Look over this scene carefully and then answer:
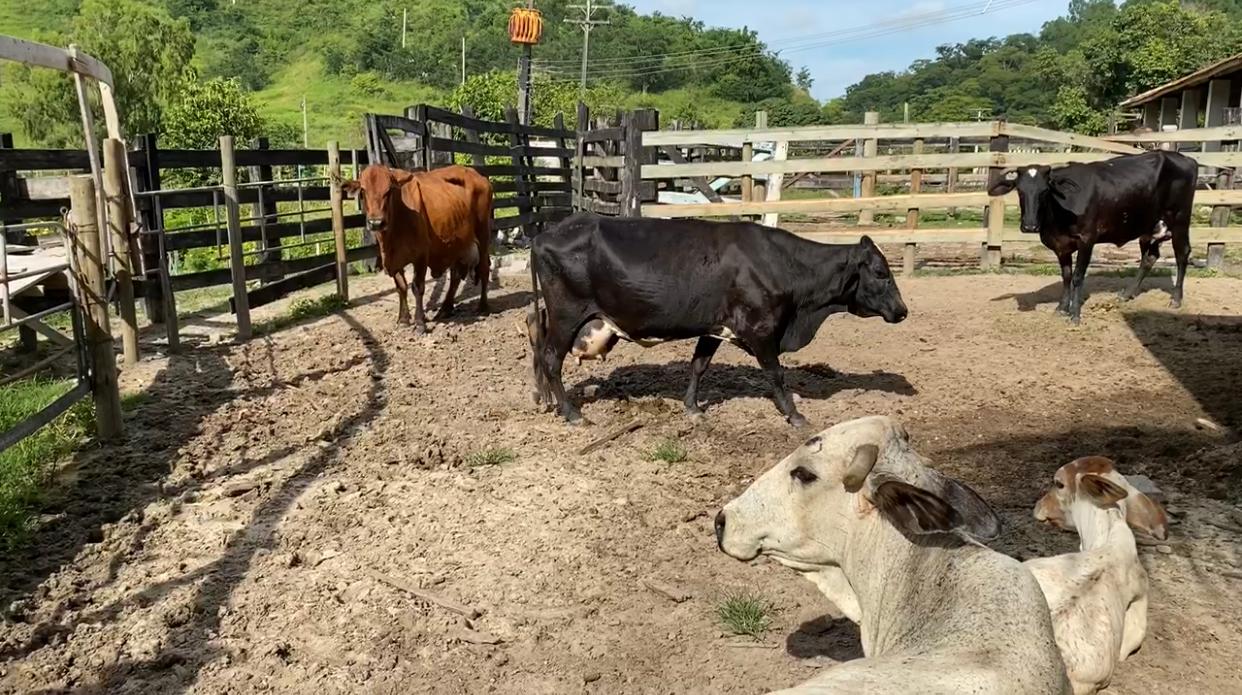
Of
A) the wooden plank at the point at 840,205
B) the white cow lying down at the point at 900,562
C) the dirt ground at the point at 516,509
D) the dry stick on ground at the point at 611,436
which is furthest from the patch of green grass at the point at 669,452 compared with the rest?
the wooden plank at the point at 840,205

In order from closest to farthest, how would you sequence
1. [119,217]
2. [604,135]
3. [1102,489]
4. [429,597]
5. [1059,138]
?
[1102,489], [429,597], [119,217], [1059,138], [604,135]

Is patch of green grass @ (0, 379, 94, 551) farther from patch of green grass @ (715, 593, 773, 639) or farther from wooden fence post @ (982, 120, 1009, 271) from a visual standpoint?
wooden fence post @ (982, 120, 1009, 271)

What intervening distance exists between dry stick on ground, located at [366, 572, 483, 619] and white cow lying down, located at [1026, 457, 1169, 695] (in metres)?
2.14

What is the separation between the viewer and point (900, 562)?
2.77 metres

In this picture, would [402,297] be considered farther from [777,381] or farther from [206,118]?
[206,118]

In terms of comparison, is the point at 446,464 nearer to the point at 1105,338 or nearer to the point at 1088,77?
the point at 1105,338

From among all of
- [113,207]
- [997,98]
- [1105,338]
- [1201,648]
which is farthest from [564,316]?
[997,98]

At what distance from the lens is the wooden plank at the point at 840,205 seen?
12086mm

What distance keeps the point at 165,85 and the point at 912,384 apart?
1458 inches

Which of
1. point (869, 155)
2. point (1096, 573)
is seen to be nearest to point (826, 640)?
point (1096, 573)

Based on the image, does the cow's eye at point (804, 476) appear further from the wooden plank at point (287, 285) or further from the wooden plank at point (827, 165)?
the wooden plank at point (827, 165)

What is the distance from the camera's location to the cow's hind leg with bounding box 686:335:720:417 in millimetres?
6914

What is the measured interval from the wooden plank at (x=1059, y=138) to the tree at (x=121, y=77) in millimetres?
30214

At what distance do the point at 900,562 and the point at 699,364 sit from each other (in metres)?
4.24
